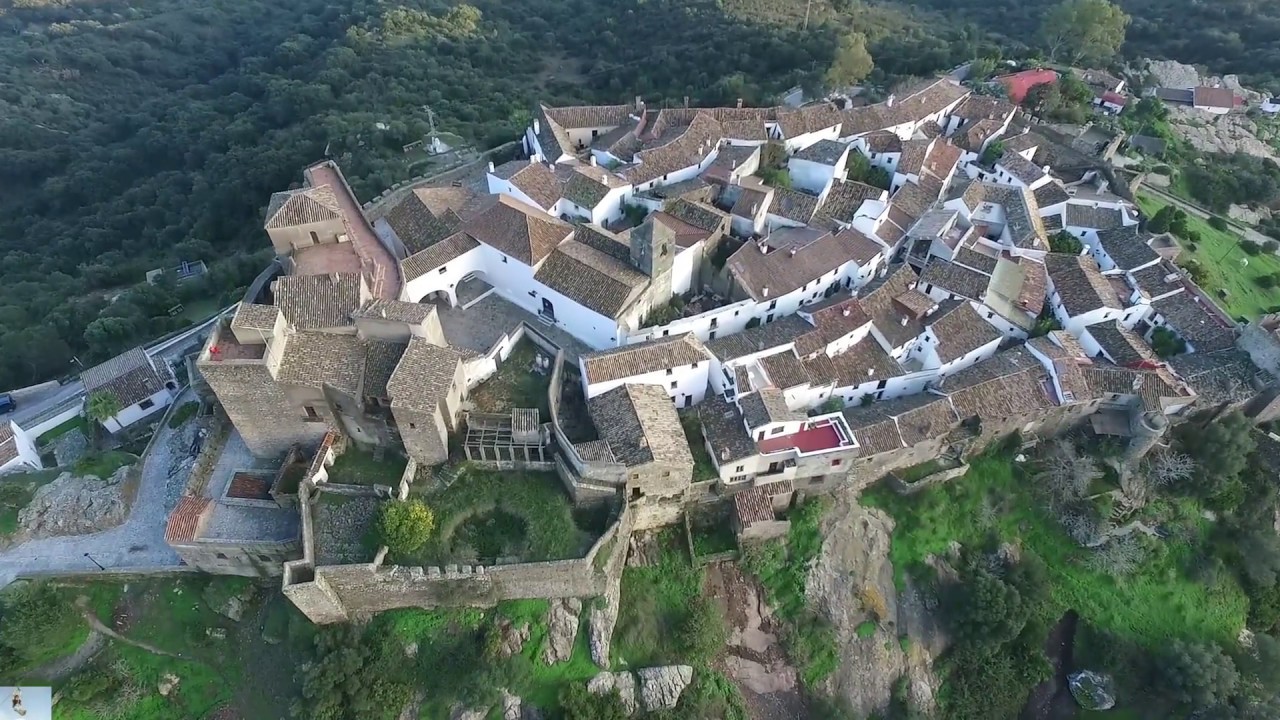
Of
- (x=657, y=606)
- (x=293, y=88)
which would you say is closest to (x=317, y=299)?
(x=657, y=606)

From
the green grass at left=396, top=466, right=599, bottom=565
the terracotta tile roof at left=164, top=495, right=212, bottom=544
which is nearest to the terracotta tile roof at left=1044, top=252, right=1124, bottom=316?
the green grass at left=396, top=466, right=599, bottom=565

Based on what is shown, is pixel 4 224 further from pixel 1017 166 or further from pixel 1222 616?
pixel 1222 616

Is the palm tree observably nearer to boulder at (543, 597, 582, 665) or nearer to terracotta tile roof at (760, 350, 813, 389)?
boulder at (543, 597, 582, 665)

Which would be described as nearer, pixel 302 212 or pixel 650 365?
pixel 650 365

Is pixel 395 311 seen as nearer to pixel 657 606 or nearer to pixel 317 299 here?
pixel 317 299

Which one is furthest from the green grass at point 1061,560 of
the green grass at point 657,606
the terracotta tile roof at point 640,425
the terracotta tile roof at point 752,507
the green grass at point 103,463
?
the green grass at point 103,463

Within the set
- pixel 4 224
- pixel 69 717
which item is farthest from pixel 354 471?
pixel 4 224
